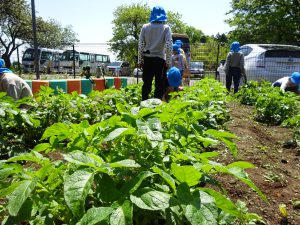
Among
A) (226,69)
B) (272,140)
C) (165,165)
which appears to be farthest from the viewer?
(226,69)

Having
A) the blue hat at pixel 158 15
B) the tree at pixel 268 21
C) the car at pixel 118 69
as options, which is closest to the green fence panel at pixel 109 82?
the blue hat at pixel 158 15

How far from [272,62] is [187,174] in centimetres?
1031

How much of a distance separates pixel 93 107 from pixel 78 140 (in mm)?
3042

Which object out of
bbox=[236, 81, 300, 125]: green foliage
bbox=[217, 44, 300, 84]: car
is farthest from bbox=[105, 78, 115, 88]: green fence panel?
bbox=[236, 81, 300, 125]: green foliage

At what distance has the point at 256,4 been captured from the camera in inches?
1153

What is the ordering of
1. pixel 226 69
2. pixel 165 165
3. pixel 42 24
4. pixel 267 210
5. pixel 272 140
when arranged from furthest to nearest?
pixel 42 24
pixel 226 69
pixel 272 140
pixel 267 210
pixel 165 165

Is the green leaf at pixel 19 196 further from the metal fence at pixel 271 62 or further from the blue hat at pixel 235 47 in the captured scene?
the metal fence at pixel 271 62

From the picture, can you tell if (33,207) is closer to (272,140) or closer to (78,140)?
(78,140)

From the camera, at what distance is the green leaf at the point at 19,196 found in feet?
3.25

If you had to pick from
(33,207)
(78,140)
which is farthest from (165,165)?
(33,207)

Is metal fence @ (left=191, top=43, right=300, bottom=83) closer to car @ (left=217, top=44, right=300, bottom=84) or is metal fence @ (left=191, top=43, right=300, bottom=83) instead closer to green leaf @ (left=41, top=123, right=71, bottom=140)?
car @ (left=217, top=44, right=300, bottom=84)

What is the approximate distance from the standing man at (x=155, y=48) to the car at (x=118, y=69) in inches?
996

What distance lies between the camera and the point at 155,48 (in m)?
5.52

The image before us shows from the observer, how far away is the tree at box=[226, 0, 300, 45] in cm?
2775
